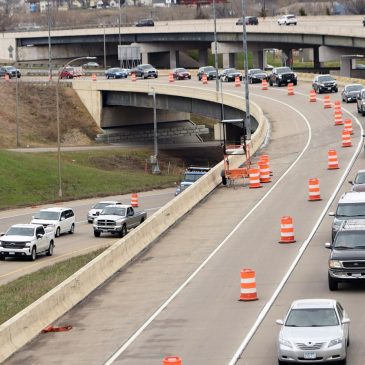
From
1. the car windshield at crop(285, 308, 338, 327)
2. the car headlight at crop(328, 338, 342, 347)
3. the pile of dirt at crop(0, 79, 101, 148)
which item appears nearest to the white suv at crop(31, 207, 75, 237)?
the car windshield at crop(285, 308, 338, 327)

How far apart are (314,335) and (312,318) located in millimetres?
756

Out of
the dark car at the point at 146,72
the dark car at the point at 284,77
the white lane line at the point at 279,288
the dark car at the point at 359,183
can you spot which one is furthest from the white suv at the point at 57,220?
the dark car at the point at 146,72

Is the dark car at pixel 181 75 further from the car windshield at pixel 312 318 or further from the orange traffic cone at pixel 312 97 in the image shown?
the car windshield at pixel 312 318

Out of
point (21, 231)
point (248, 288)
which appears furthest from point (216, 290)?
point (21, 231)

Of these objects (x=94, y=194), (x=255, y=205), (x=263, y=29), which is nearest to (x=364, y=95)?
(x=94, y=194)

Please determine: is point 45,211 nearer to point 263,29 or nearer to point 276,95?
point 276,95

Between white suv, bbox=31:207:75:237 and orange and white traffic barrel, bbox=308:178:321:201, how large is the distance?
44.6 feet

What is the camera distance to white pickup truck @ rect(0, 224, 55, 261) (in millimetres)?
48906

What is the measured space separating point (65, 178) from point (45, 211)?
2580 centimetres

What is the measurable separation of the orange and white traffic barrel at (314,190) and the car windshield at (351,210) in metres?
9.30

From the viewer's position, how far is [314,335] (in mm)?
23891

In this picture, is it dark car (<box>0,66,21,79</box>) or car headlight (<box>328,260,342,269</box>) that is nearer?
car headlight (<box>328,260,342,269</box>)

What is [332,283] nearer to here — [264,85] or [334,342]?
[334,342]

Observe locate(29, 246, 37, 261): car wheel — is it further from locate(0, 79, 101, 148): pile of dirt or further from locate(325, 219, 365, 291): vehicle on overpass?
locate(0, 79, 101, 148): pile of dirt
